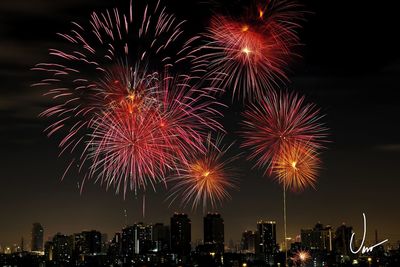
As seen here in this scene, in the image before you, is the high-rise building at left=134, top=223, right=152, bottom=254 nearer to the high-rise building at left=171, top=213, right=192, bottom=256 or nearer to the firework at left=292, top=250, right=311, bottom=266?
the high-rise building at left=171, top=213, right=192, bottom=256

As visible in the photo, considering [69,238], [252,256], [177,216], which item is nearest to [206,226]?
[177,216]

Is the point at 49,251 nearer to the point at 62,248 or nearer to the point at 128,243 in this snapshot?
the point at 62,248

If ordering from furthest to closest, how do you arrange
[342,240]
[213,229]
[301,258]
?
1. [342,240]
2. [213,229]
3. [301,258]

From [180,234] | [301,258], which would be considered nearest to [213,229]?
[180,234]

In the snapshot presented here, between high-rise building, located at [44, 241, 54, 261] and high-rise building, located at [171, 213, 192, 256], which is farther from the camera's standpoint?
high-rise building, located at [44, 241, 54, 261]

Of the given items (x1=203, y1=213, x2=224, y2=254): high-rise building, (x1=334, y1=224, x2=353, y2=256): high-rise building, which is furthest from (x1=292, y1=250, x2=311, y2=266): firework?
(x1=334, y1=224, x2=353, y2=256): high-rise building

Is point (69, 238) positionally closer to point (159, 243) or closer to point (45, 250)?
point (45, 250)

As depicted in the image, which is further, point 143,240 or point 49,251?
point 49,251
